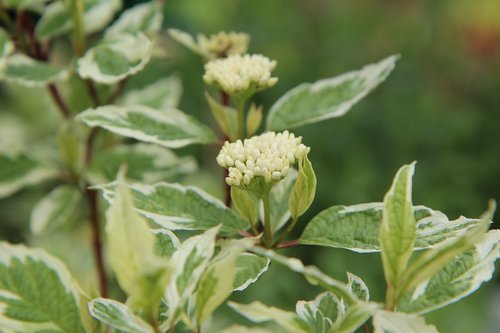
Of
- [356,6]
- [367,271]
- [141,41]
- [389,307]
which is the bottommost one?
[367,271]

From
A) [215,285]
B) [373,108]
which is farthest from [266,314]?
[373,108]

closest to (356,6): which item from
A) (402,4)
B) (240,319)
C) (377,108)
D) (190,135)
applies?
(402,4)

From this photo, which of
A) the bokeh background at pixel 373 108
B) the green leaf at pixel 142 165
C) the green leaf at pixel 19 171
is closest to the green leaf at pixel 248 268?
the green leaf at pixel 142 165

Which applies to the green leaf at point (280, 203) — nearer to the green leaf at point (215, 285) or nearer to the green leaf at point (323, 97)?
the green leaf at point (323, 97)

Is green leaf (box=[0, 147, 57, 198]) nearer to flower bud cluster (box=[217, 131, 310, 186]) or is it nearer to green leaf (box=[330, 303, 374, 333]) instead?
flower bud cluster (box=[217, 131, 310, 186])

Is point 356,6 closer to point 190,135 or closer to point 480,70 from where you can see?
point 480,70

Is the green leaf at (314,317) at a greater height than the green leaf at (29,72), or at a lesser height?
lesser
